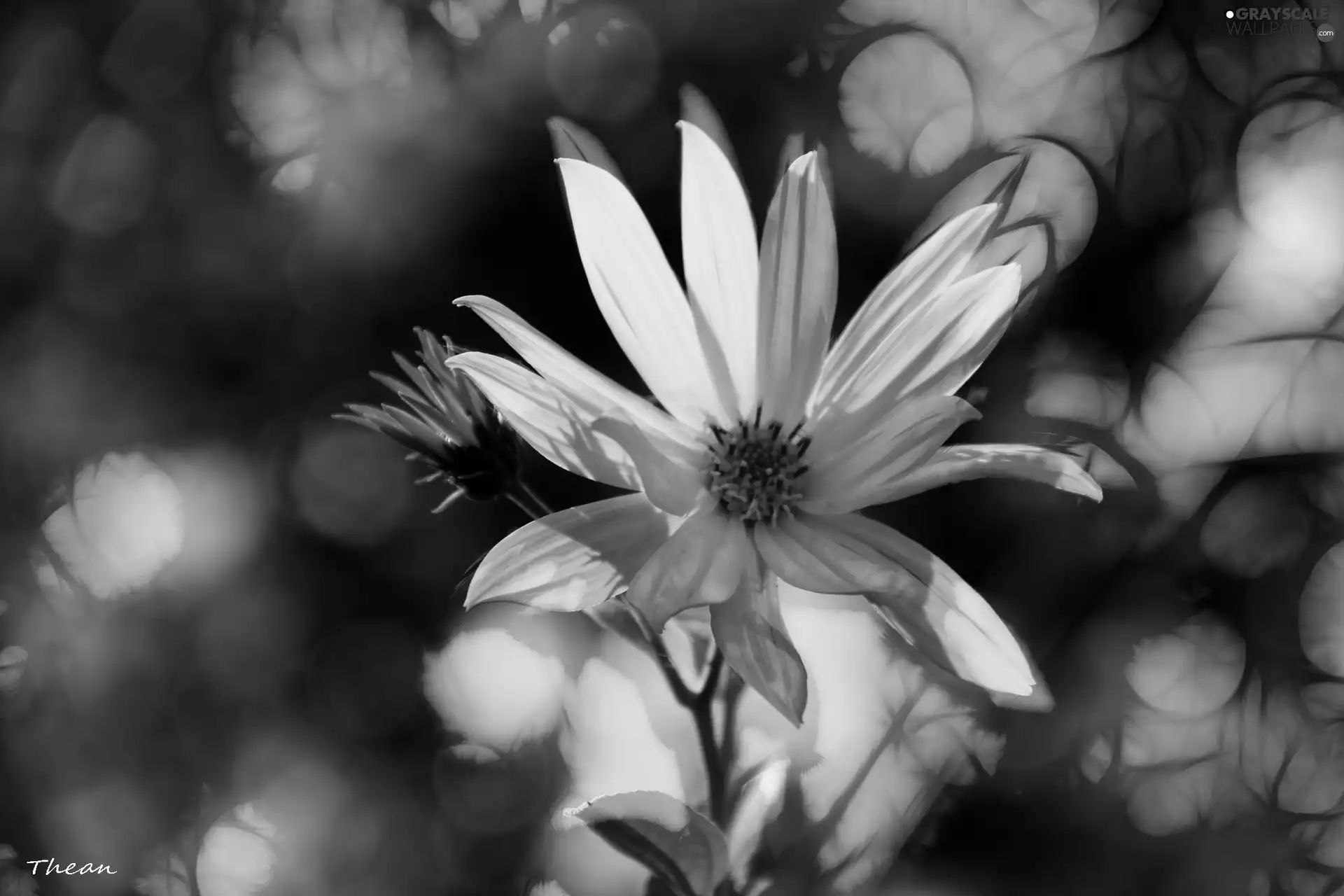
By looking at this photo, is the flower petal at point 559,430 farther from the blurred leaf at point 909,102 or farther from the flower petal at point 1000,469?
the blurred leaf at point 909,102

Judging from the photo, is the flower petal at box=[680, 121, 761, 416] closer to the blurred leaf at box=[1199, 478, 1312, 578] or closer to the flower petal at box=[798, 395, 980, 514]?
the flower petal at box=[798, 395, 980, 514]

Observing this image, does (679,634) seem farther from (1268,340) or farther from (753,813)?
(1268,340)

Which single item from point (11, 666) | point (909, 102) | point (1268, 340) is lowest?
point (11, 666)

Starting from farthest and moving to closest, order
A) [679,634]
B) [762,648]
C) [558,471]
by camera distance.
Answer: [558,471] < [679,634] < [762,648]

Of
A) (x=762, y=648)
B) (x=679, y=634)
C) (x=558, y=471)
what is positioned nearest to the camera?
(x=762, y=648)

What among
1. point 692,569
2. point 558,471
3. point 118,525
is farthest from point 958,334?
point 118,525

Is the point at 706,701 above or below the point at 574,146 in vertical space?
below
